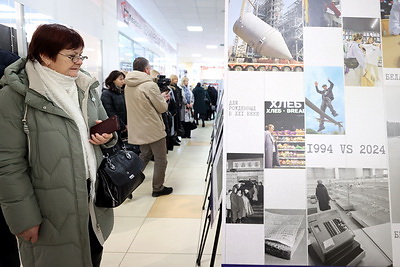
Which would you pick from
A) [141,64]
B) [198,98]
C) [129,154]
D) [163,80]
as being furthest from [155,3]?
[129,154]

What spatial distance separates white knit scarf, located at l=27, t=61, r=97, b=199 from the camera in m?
1.34

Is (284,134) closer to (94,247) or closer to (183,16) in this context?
(94,247)

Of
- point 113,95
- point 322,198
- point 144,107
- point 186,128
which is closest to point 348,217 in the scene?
point 322,198

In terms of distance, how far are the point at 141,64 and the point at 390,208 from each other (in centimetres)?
274

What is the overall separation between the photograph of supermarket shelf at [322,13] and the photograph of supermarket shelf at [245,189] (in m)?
0.59

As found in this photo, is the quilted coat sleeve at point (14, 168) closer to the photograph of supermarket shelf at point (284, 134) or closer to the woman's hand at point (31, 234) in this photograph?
the woman's hand at point (31, 234)

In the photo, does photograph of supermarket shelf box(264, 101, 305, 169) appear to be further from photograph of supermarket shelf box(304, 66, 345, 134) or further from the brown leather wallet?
the brown leather wallet

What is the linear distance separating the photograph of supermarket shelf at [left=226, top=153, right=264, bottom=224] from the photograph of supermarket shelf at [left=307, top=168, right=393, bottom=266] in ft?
0.67

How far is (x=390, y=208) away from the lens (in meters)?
1.30

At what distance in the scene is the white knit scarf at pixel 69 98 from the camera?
1.34 m

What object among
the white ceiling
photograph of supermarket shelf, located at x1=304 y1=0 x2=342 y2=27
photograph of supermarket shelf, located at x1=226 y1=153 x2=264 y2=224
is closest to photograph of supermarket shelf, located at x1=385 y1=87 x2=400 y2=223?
photograph of supermarket shelf, located at x1=304 y1=0 x2=342 y2=27

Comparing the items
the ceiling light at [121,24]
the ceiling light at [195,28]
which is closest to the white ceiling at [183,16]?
the ceiling light at [195,28]

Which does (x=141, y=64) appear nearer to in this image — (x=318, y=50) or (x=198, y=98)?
(x=318, y=50)

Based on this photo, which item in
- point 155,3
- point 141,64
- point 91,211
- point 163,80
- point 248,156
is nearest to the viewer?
point 248,156
